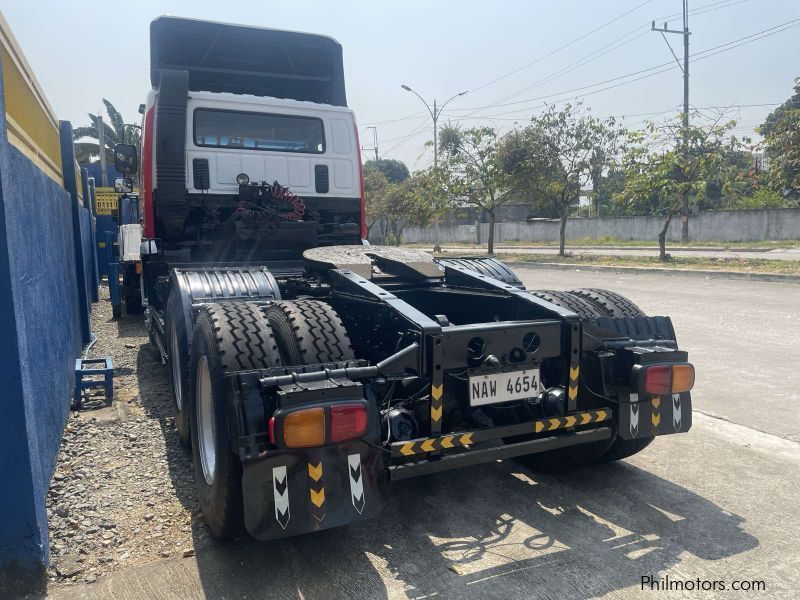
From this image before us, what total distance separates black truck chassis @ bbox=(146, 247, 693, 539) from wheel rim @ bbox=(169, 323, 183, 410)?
381mm

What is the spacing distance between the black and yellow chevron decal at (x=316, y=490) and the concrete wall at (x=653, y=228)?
37527mm

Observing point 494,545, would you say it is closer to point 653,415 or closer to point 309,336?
point 653,415

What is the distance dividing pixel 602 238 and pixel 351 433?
137 feet

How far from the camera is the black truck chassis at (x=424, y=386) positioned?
275 cm

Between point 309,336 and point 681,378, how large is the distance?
201 cm

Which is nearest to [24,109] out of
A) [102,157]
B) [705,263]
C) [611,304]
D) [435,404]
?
[435,404]

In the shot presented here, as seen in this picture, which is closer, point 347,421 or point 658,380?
point 347,421

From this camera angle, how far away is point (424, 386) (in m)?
3.28

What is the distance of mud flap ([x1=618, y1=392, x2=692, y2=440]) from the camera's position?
3.53 m

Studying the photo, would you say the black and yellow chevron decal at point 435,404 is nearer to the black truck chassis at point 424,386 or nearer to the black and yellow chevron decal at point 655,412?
the black truck chassis at point 424,386

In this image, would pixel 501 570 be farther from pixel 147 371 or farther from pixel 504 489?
pixel 147 371

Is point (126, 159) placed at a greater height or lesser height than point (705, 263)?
greater

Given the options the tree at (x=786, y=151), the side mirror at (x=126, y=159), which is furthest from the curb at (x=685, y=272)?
the side mirror at (x=126, y=159)

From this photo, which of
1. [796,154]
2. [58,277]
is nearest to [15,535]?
[58,277]
